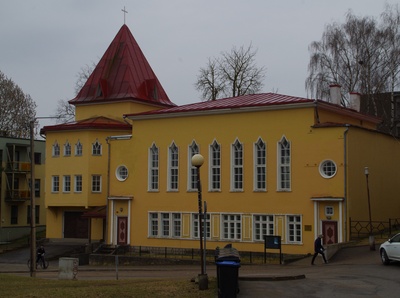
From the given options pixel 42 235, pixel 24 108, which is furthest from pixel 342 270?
pixel 24 108

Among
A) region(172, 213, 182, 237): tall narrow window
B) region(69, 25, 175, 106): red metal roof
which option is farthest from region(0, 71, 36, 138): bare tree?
region(172, 213, 182, 237): tall narrow window

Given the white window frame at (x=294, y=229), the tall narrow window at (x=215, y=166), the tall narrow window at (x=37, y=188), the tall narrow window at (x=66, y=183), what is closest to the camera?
the white window frame at (x=294, y=229)

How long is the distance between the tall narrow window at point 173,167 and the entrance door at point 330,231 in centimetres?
1038

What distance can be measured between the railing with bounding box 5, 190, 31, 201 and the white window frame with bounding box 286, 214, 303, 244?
106 ft

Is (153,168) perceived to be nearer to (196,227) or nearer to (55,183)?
(196,227)

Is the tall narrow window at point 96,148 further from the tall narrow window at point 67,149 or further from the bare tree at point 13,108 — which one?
the bare tree at point 13,108

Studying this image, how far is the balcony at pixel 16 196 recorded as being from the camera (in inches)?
2469

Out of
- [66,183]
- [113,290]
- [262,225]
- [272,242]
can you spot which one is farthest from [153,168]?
[113,290]

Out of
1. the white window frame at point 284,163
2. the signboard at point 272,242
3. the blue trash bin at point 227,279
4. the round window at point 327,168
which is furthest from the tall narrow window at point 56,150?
the blue trash bin at point 227,279

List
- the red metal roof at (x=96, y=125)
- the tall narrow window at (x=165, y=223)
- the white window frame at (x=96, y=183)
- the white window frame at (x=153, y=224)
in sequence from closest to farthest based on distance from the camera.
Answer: the tall narrow window at (x=165, y=223), the white window frame at (x=153, y=224), the white window frame at (x=96, y=183), the red metal roof at (x=96, y=125)

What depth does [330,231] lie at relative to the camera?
123 feet

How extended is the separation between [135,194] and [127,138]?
149 inches

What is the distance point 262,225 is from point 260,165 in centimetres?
348

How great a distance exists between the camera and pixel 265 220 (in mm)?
39875
